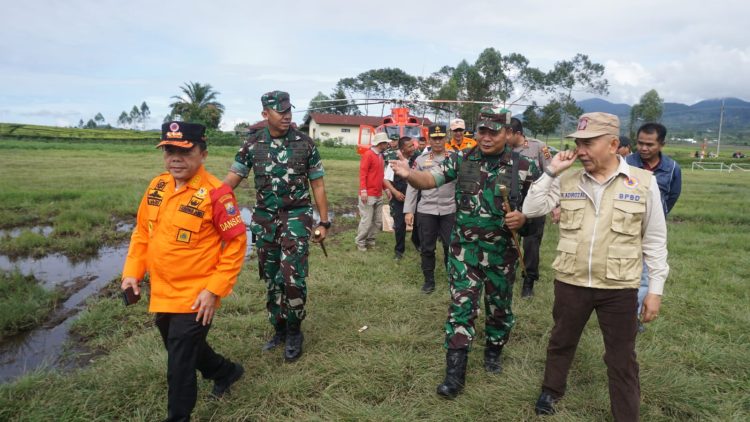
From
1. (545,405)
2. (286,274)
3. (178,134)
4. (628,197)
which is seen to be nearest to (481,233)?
(628,197)

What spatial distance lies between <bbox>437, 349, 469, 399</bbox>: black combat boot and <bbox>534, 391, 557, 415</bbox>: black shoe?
0.52 metres

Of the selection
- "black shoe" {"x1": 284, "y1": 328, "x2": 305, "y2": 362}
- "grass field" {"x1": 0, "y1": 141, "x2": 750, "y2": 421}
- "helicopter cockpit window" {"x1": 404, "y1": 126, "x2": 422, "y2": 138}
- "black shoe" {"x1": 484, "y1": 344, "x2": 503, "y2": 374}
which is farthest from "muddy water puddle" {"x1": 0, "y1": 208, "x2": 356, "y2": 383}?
"helicopter cockpit window" {"x1": 404, "y1": 126, "x2": 422, "y2": 138}

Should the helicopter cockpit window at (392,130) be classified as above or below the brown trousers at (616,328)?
above

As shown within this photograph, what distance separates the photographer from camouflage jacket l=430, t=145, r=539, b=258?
3137 millimetres

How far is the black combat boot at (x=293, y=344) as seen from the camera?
3529 mm

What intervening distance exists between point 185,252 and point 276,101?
153 cm

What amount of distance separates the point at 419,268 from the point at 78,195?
9.88 m

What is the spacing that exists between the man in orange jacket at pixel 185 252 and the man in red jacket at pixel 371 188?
446 centimetres

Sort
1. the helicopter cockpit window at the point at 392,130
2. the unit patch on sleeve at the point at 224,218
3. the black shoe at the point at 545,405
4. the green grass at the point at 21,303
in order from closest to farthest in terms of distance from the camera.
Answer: the unit patch on sleeve at the point at 224,218
the black shoe at the point at 545,405
the green grass at the point at 21,303
the helicopter cockpit window at the point at 392,130

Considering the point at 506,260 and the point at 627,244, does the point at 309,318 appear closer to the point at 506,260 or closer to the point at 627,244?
the point at 506,260

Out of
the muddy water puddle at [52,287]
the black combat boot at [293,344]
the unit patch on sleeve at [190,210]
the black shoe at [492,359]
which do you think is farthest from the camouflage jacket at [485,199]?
the muddy water puddle at [52,287]

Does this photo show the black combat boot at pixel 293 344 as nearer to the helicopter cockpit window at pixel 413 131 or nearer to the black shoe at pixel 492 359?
the black shoe at pixel 492 359

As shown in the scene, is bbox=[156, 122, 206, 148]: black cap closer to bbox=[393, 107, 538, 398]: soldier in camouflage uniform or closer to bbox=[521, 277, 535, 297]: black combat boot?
bbox=[393, 107, 538, 398]: soldier in camouflage uniform

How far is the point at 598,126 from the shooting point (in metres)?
2.47
